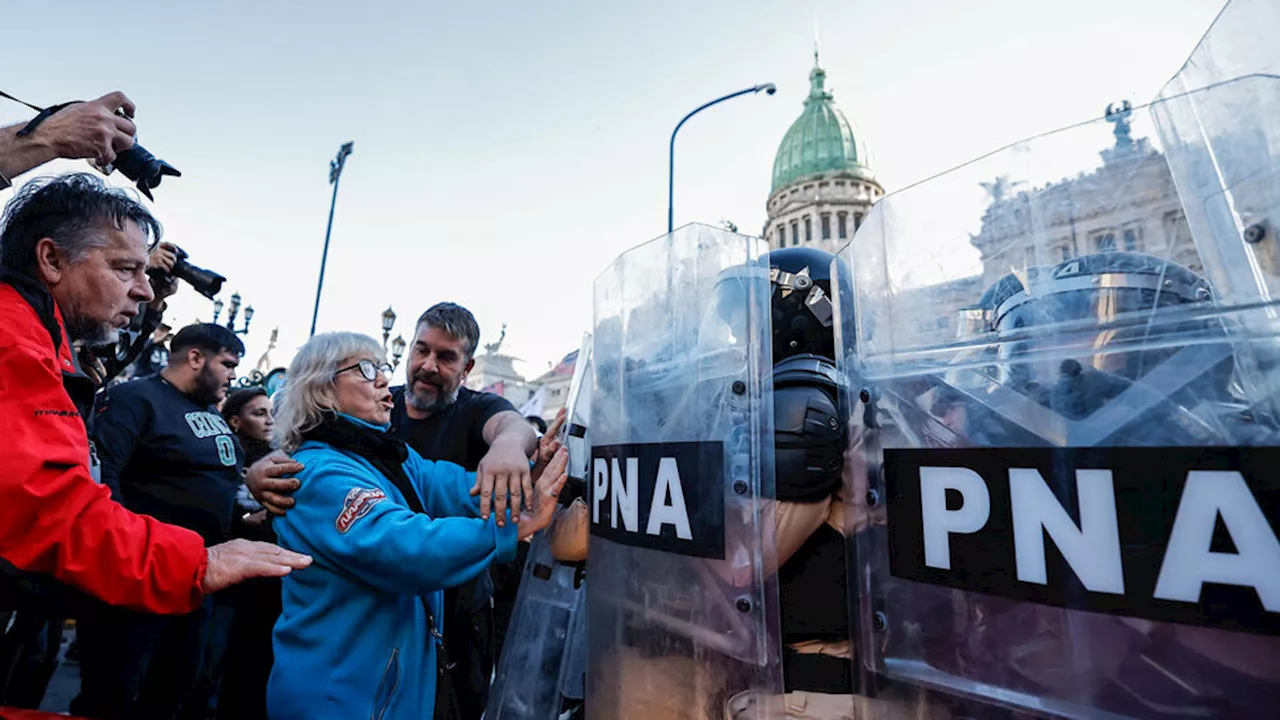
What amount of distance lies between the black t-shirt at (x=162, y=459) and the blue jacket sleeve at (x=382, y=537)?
73.5 inches

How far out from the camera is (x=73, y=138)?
2082 millimetres

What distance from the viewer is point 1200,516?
0.72m

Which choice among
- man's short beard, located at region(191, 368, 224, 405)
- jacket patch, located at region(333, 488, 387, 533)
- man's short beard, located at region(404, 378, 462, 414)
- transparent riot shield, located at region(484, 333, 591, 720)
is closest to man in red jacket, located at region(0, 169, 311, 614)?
jacket patch, located at region(333, 488, 387, 533)

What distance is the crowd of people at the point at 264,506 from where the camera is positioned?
1.38 metres

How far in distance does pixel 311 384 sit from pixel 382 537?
0.76 metres

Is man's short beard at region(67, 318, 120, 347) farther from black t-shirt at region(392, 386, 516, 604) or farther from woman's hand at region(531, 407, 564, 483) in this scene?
woman's hand at region(531, 407, 564, 483)

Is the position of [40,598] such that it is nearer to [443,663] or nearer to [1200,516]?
[443,663]

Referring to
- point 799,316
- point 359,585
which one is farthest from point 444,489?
point 799,316

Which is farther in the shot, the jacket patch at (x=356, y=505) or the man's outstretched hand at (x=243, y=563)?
the jacket patch at (x=356, y=505)

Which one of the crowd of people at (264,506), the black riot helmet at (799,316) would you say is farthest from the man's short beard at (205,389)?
the black riot helmet at (799,316)

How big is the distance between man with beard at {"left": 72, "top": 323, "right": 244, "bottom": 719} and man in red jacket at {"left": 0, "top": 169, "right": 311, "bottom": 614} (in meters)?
1.55

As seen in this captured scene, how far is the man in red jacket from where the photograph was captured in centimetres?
131

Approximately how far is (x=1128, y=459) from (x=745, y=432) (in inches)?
22.8

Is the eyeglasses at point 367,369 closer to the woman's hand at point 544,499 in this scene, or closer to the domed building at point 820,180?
the woman's hand at point 544,499
